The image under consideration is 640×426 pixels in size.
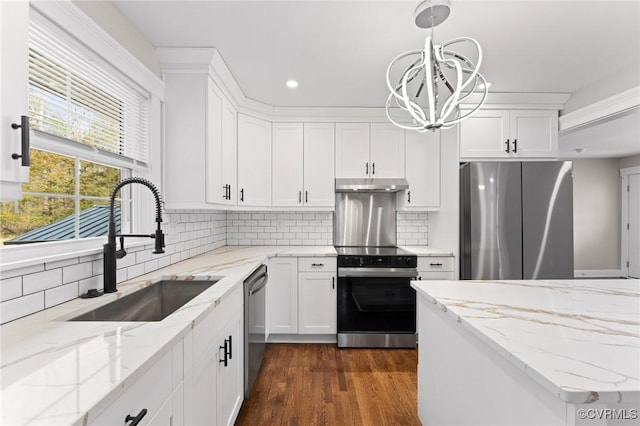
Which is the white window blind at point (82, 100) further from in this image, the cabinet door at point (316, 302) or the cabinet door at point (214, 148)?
the cabinet door at point (316, 302)

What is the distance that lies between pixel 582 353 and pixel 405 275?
84.7 inches

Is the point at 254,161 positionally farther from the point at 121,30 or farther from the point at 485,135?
the point at 485,135

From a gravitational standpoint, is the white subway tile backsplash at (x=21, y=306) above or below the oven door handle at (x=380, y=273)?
above

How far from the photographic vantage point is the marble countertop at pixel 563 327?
2.28 feet

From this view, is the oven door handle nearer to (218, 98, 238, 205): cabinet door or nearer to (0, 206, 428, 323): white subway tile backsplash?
(0, 206, 428, 323): white subway tile backsplash

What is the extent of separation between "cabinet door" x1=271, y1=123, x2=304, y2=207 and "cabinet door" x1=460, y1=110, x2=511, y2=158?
171 centimetres

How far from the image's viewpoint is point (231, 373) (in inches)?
67.4

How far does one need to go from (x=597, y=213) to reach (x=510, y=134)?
195 inches

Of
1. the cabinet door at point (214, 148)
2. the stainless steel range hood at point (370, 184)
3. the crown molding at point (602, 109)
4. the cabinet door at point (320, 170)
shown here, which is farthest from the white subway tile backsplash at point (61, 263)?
the crown molding at point (602, 109)

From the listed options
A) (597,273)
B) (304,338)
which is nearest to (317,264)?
(304,338)

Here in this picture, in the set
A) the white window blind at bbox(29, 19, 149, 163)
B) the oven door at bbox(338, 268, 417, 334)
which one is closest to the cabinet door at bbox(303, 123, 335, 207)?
the oven door at bbox(338, 268, 417, 334)

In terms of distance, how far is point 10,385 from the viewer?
0.67 m

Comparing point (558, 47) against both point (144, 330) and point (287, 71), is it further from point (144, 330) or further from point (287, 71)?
point (144, 330)

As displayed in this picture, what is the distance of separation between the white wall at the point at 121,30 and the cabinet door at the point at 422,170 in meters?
2.53
